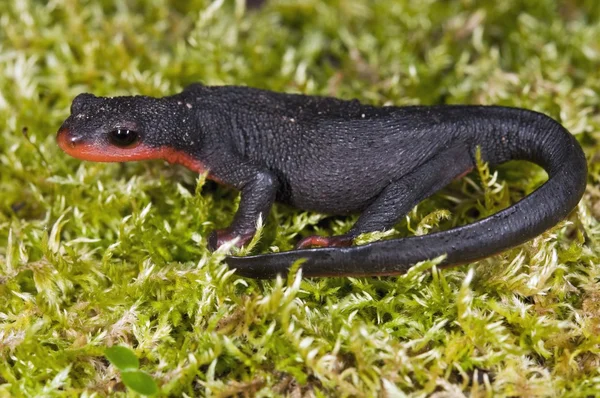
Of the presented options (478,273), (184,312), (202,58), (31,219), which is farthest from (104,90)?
(478,273)

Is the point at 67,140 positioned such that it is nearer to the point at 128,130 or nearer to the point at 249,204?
the point at 128,130

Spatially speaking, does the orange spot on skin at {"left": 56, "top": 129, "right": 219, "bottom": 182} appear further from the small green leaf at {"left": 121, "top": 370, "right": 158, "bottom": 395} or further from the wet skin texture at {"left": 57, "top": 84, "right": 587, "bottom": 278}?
the small green leaf at {"left": 121, "top": 370, "right": 158, "bottom": 395}

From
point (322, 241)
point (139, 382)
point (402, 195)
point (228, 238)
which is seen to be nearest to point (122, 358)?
point (139, 382)

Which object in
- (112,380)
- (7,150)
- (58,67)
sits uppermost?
(58,67)

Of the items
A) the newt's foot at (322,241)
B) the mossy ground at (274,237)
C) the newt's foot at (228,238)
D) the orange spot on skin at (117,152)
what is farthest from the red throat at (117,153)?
the newt's foot at (322,241)

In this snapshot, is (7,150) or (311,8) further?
(311,8)

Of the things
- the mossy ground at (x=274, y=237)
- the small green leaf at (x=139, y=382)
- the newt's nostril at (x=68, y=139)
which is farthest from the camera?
the newt's nostril at (x=68, y=139)

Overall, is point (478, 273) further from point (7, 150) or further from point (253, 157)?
point (7, 150)

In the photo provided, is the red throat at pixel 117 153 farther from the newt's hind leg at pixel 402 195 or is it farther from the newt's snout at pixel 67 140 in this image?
the newt's hind leg at pixel 402 195
